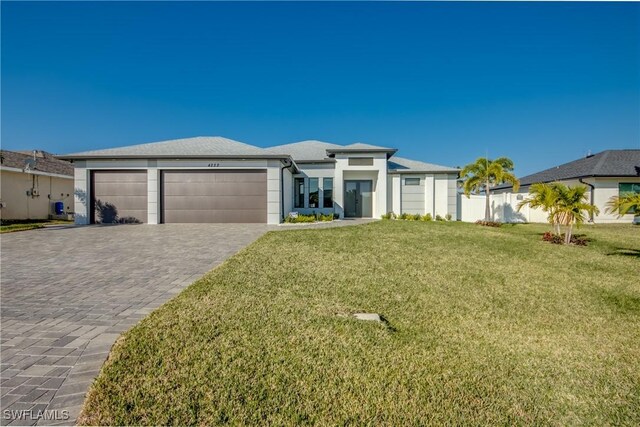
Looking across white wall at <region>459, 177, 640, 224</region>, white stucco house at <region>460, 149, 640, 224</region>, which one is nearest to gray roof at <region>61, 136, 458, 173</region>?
white wall at <region>459, 177, 640, 224</region>

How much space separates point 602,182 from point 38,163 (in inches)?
1517

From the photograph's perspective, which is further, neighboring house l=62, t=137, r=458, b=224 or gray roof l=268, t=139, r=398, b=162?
gray roof l=268, t=139, r=398, b=162

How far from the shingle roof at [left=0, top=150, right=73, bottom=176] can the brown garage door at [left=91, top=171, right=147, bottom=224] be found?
420cm

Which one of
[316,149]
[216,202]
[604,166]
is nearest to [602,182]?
[604,166]

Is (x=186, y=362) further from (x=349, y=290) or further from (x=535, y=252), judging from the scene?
(x=535, y=252)

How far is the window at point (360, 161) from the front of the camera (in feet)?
61.3

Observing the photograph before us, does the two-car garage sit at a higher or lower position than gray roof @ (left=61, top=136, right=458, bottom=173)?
lower

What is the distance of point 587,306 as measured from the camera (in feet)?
16.4

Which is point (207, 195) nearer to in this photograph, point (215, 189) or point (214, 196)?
point (214, 196)

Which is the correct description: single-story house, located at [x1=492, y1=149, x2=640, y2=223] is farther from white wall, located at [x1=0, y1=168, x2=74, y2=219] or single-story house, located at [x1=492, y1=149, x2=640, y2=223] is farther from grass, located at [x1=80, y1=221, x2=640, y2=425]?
white wall, located at [x1=0, y1=168, x2=74, y2=219]

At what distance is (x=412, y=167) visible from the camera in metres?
20.2

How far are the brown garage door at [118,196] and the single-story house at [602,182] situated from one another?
2219 cm

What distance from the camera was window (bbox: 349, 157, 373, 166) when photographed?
18672 mm

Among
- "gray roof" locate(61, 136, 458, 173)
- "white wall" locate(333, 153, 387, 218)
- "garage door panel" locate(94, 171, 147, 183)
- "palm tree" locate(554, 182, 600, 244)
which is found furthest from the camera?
"white wall" locate(333, 153, 387, 218)
